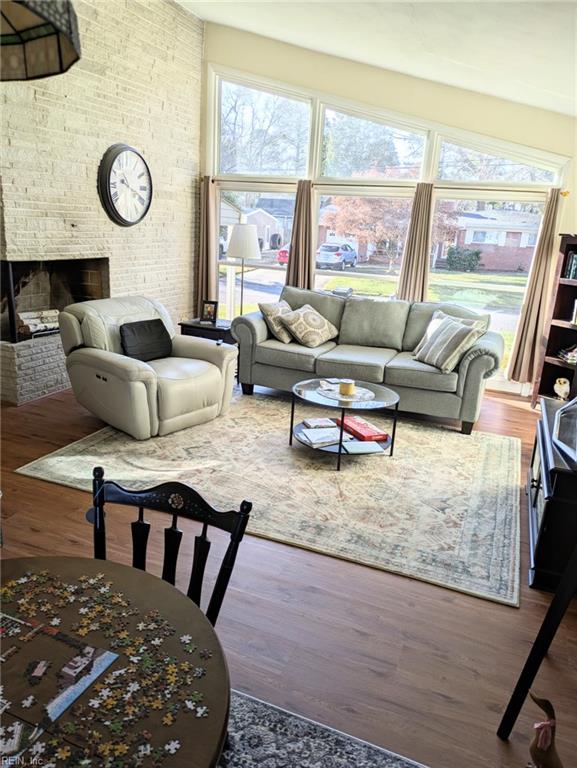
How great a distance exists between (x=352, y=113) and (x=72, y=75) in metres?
2.74

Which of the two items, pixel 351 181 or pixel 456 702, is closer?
pixel 456 702

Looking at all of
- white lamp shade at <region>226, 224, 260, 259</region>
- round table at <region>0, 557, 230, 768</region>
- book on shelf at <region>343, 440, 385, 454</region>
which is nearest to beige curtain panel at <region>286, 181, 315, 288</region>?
white lamp shade at <region>226, 224, 260, 259</region>

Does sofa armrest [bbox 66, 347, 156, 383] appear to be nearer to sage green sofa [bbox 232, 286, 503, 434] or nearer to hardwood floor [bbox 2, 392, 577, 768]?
hardwood floor [bbox 2, 392, 577, 768]

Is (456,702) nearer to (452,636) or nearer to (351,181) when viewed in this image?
(452,636)

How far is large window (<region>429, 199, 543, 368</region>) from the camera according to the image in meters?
5.47

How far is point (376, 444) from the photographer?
3820 mm

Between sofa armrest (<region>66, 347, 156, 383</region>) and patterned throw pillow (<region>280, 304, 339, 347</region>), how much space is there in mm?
1528

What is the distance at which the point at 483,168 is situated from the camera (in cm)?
545

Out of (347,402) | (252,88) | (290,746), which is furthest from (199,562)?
(252,88)

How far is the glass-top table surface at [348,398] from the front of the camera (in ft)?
12.0

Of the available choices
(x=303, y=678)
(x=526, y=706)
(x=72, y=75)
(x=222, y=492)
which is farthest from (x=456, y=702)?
(x=72, y=75)

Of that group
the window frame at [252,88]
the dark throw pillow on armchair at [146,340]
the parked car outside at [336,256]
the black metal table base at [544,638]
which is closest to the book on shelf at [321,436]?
the dark throw pillow on armchair at [146,340]

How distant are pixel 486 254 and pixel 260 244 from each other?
2.47 meters

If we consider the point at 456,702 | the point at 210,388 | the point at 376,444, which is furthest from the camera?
the point at 210,388
